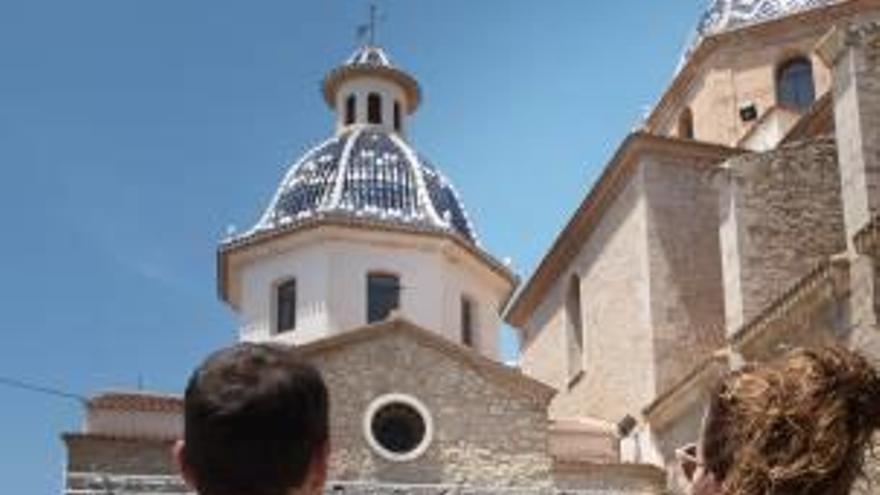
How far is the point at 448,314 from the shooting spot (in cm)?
2445

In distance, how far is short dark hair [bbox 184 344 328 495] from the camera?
2.13 meters

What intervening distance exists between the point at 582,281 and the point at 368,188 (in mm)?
4325

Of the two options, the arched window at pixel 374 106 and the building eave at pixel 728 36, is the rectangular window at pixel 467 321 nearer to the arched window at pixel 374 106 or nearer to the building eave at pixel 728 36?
the arched window at pixel 374 106

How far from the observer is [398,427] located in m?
19.6

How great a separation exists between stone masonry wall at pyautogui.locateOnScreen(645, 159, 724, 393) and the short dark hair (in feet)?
60.3

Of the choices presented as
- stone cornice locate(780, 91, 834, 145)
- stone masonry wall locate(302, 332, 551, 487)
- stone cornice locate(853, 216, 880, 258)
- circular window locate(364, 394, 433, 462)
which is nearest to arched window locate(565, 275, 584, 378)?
stone masonry wall locate(302, 332, 551, 487)

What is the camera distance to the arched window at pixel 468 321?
81.8 feet

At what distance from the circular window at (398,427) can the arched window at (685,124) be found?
887 cm

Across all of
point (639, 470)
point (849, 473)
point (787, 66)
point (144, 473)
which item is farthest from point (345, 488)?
point (849, 473)

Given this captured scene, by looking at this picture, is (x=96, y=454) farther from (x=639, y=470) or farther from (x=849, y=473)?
(x=849, y=473)

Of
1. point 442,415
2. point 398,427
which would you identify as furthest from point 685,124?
point 398,427

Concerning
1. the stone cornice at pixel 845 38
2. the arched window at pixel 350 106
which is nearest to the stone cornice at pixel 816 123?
the stone cornice at pixel 845 38

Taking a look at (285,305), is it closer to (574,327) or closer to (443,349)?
(574,327)

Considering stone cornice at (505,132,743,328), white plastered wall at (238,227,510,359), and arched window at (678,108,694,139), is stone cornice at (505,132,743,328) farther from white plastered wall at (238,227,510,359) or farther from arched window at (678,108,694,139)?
arched window at (678,108,694,139)
